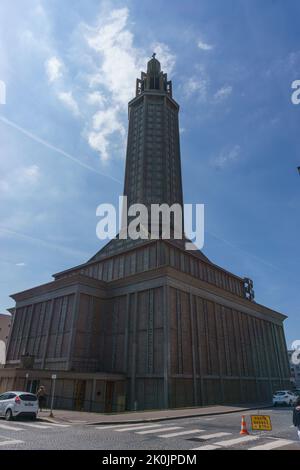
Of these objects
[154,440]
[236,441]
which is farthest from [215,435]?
[154,440]

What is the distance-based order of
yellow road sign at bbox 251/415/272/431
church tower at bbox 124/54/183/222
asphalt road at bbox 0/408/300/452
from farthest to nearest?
church tower at bbox 124/54/183/222 < yellow road sign at bbox 251/415/272/431 < asphalt road at bbox 0/408/300/452

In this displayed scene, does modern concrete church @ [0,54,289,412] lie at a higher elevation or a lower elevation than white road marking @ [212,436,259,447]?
higher

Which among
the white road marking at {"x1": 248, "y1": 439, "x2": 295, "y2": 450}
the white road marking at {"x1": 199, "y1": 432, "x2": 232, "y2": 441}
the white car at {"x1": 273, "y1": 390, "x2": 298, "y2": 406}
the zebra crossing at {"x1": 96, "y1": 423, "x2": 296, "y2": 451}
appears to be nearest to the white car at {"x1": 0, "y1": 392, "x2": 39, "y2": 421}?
the zebra crossing at {"x1": 96, "y1": 423, "x2": 296, "y2": 451}

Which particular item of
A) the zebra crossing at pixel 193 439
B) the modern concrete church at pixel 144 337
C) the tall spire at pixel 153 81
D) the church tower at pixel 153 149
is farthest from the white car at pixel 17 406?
the tall spire at pixel 153 81

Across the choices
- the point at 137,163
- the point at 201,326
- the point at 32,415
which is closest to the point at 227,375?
the point at 201,326

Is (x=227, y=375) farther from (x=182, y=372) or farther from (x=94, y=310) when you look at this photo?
(x=94, y=310)

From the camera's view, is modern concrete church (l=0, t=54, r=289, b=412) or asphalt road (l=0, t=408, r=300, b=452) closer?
asphalt road (l=0, t=408, r=300, b=452)

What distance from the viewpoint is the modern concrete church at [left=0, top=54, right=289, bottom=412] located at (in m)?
30.8

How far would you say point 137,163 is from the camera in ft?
211

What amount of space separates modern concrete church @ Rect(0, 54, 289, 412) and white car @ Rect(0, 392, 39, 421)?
12104 millimetres

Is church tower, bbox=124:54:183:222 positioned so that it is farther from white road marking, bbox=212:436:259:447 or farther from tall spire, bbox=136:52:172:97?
white road marking, bbox=212:436:259:447

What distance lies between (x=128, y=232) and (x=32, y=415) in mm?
35279

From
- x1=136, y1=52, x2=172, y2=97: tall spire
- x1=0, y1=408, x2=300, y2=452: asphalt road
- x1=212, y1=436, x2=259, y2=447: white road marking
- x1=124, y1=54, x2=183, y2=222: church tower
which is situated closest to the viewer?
x1=0, y1=408, x2=300, y2=452: asphalt road

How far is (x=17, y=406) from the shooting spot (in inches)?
662
